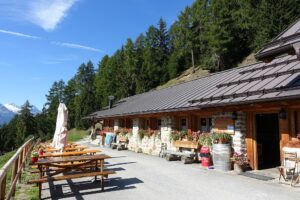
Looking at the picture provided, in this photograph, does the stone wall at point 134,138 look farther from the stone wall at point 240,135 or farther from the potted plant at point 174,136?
the stone wall at point 240,135

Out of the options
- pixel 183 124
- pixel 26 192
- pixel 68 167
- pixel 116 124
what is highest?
pixel 116 124

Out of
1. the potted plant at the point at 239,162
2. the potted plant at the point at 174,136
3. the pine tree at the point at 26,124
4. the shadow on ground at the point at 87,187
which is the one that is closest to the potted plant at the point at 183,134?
the potted plant at the point at 174,136

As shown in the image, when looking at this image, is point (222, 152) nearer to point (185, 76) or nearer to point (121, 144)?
point (121, 144)

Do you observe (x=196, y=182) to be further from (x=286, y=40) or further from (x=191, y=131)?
(x=191, y=131)

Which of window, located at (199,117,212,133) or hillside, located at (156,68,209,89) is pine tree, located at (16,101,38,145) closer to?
hillside, located at (156,68,209,89)

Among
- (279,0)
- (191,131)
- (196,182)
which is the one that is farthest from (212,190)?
(279,0)

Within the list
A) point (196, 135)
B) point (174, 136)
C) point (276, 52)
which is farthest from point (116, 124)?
point (276, 52)

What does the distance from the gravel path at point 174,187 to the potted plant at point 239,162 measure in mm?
376

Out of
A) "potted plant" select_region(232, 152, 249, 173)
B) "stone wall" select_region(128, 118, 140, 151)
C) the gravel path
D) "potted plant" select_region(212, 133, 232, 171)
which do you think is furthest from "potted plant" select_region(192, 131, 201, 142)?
"stone wall" select_region(128, 118, 140, 151)

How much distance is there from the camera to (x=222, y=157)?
10445 mm

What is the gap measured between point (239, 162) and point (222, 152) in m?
0.68

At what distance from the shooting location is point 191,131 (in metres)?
13.9

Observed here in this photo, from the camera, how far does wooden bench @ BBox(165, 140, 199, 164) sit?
499 inches

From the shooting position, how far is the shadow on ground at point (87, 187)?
24.6 feet
